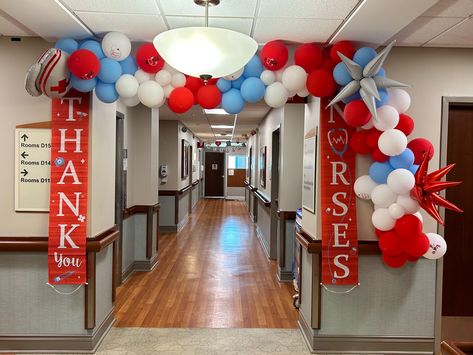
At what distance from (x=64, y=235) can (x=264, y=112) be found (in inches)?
199

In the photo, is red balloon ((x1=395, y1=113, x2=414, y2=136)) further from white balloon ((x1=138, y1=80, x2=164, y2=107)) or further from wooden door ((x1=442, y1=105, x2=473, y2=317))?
white balloon ((x1=138, y1=80, x2=164, y2=107))

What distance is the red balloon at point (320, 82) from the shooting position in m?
3.12

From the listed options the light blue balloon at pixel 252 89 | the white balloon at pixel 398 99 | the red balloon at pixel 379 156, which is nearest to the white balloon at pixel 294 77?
the light blue balloon at pixel 252 89

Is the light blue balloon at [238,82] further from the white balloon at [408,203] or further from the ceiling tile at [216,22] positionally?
the white balloon at [408,203]

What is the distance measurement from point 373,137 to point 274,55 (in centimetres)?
98

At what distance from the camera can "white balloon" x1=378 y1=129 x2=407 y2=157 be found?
117 inches

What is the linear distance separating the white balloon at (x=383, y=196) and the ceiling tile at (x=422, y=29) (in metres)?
1.16

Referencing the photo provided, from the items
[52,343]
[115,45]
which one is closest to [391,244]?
[115,45]

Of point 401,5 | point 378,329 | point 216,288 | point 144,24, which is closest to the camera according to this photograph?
point 401,5

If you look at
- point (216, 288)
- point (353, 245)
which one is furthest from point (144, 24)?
point (216, 288)

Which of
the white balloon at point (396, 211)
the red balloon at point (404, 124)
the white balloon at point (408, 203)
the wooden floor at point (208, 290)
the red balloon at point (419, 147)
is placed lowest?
the wooden floor at point (208, 290)

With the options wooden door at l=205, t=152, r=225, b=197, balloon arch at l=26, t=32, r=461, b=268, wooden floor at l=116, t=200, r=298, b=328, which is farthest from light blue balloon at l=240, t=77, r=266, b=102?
wooden door at l=205, t=152, r=225, b=197

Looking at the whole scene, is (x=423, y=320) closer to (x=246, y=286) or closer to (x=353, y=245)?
(x=353, y=245)

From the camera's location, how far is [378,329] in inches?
138
